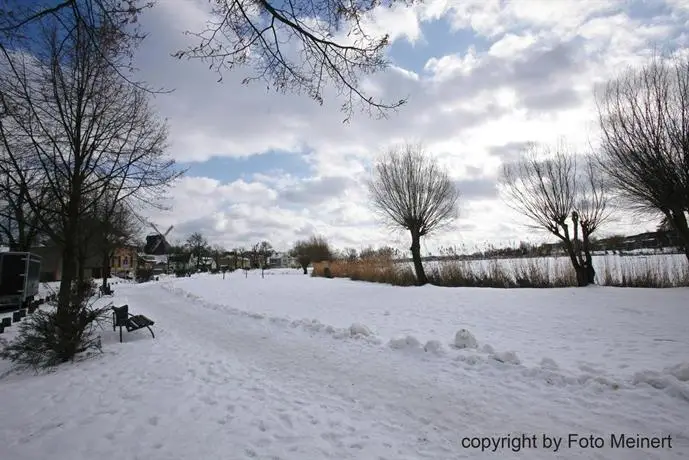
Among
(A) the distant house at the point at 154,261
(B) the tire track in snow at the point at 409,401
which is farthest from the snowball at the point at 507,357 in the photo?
(A) the distant house at the point at 154,261

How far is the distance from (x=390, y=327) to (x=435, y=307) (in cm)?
302

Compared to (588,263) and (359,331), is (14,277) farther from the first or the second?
(588,263)

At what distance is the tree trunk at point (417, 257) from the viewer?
18433 mm

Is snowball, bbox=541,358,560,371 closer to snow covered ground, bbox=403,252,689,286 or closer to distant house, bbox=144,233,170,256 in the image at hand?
snow covered ground, bbox=403,252,689,286

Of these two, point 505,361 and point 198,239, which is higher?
point 198,239

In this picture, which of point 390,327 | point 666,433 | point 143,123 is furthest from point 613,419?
point 143,123

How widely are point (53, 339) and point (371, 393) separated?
6110 mm

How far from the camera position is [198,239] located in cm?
7656

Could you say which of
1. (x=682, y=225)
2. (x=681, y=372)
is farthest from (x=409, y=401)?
(x=682, y=225)

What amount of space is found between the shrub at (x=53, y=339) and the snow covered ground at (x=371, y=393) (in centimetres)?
37

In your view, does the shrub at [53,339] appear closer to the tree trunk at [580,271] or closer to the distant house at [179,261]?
the tree trunk at [580,271]

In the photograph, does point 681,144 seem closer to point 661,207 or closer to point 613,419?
point 661,207

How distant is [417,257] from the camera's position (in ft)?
60.8

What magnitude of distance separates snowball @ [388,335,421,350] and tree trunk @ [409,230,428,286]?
476 inches
